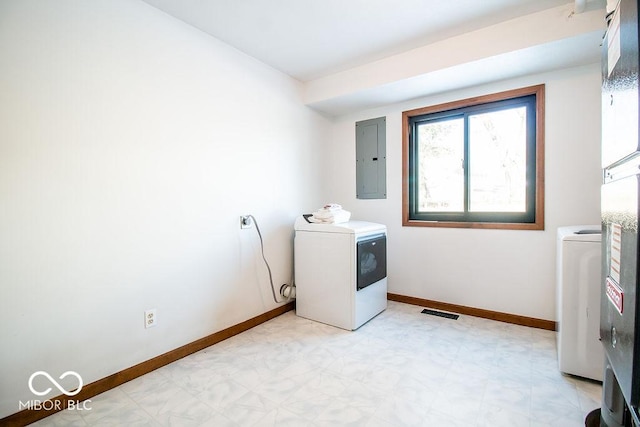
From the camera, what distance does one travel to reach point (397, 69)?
254 cm

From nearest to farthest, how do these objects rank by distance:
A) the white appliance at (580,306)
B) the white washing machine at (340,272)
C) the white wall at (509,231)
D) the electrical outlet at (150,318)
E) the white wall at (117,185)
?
the white wall at (117,185) → the white appliance at (580,306) → the electrical outlet at (150,318) → the white wall at (509,231) → the white washing machine at (340,272)

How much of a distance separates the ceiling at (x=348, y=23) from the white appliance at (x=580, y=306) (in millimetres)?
1348

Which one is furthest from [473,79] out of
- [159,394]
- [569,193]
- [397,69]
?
[159,394]

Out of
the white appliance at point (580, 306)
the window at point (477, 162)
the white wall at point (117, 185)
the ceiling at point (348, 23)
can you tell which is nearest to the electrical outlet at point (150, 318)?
the white wall at point (117, 185)

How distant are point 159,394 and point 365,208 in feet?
8.19

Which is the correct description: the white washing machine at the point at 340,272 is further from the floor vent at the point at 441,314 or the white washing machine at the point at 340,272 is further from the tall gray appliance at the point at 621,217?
the tall gray appliance at the point at 621,217

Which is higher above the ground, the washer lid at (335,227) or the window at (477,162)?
the window at (477,162)

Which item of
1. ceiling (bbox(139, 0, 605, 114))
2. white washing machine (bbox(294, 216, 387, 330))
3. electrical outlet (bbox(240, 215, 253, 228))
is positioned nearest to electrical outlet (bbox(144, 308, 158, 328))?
electrical outlet (bbox(240, 215, 253, 228))

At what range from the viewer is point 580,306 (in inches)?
67.2

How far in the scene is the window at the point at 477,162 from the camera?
2.51 m

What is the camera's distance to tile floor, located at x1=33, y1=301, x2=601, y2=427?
4.78 feet

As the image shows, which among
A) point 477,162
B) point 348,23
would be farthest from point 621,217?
point 477,162

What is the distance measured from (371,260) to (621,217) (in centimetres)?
193

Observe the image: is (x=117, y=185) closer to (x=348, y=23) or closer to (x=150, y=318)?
(x=150, y=318)
